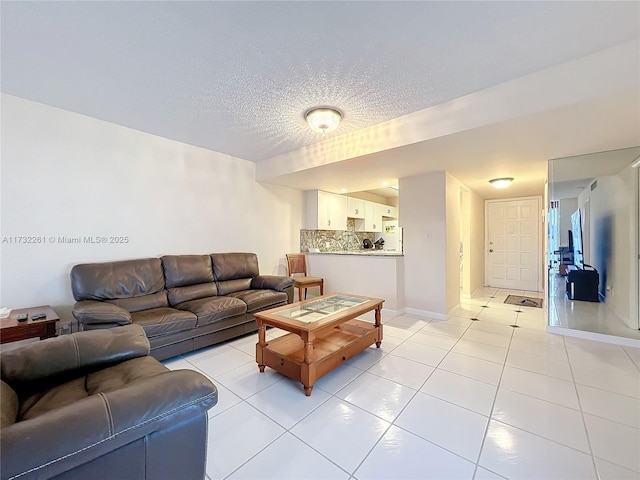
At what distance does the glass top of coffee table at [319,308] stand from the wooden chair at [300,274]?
1376 mm

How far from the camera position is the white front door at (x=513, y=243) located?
5926mm

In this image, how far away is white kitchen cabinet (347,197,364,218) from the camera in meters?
6.17

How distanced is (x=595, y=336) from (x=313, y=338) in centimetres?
346

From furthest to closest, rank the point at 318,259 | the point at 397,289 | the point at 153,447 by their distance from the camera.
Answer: the point at 318,259 → the point at 397,289 → the point at 153,447

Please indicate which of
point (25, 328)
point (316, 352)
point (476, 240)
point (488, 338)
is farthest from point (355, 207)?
point (25, 328)

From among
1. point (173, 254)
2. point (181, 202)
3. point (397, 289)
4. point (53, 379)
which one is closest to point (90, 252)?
point (173, 254)

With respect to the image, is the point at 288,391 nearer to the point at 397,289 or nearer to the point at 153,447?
the point at 153,447

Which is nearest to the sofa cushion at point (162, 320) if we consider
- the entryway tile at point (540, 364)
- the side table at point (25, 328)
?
the side table at point (25, 328)

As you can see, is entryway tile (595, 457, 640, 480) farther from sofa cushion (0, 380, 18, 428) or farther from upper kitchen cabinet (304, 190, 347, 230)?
upper kitchen cabinet (304, 190, 347, 230)

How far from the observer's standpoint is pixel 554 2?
151cm

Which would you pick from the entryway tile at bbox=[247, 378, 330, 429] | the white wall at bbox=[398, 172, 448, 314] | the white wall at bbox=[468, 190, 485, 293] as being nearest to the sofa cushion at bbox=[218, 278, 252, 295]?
the entryway tile at bbox=[247, 378, 330, 429]

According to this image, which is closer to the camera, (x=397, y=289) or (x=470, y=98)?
(x=470, y=98)

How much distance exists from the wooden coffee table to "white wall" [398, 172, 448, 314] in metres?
1.51

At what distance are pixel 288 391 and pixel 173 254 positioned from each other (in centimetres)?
248
